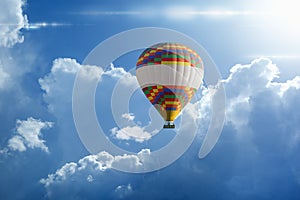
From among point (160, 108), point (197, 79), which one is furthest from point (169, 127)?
point (197, 79)

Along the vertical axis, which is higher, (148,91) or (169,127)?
(148,91)

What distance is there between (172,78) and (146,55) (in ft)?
21.4

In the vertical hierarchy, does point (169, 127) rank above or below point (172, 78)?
below

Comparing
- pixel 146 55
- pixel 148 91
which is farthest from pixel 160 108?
pixel 146 55

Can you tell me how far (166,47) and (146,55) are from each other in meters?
3.86

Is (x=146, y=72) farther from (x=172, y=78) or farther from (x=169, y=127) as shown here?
(x=169, y=127)

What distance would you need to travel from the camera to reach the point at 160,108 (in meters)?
83.8

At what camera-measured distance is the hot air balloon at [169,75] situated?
81.3 meters

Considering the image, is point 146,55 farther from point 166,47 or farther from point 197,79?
point 197,79

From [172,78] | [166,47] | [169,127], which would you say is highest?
[166,47]

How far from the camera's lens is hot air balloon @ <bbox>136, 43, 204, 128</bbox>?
81.3 meters

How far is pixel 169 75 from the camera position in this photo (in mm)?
81125

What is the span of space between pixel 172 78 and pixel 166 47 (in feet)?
18.7

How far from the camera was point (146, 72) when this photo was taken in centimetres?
8281
